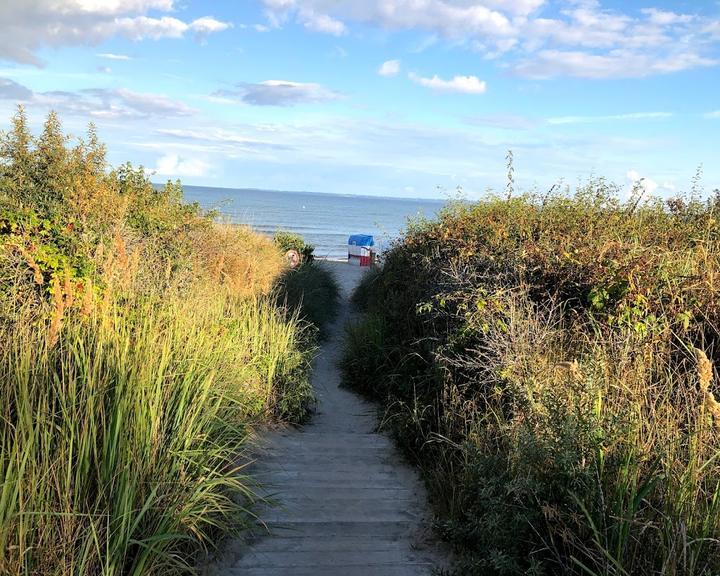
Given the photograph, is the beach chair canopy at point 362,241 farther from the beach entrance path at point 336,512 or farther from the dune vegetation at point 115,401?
the beach entrance path at point 336,512

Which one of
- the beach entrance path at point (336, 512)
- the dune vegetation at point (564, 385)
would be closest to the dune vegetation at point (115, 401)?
the beach entrance path at point (336, 512)

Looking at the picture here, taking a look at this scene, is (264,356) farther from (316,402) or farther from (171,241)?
(171,241)

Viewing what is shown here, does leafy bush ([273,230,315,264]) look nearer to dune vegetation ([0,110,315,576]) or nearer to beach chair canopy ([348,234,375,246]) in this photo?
dune vegetation ([0,110,315,576])

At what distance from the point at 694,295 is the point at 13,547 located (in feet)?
16.1

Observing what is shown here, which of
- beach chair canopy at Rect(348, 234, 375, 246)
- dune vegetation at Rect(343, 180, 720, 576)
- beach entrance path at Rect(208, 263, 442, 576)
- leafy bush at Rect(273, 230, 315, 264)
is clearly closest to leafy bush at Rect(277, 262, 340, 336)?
leafy bush at Rect(273, 230, 315, 264)

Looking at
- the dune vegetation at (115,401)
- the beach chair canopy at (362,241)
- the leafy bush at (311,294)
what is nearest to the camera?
the dune vegetation at (115,401)

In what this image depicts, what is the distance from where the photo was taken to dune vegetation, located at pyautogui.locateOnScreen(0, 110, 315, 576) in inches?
98.6

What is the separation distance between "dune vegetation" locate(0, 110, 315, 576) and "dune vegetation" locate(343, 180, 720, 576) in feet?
5.08

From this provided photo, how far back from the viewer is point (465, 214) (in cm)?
945

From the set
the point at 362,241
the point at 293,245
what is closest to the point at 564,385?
the point at 293,245

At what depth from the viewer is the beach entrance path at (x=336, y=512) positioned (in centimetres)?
343

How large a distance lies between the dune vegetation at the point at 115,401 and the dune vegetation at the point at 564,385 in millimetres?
1549

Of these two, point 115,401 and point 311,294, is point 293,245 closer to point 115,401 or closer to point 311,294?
point 311,294

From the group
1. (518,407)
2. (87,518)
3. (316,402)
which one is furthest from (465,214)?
(87,518)
